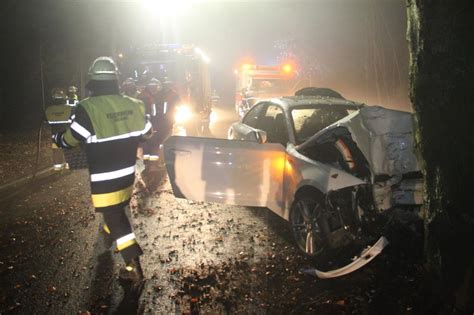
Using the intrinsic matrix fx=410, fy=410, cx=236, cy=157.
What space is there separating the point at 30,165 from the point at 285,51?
32.3 m

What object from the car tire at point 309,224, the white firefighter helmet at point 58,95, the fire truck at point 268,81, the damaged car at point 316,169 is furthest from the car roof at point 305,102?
the fire truck at point 268,81

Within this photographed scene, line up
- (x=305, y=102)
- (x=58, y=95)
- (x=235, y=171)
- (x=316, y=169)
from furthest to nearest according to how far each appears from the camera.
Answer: (x=58, y=95) → (x=305, y=102) → (x=235, y=171) → (x=316, y=169)

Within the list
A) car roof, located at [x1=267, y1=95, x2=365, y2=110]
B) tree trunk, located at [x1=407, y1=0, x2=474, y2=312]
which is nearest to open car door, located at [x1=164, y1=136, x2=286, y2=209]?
car roof, located at [x1=267, y1=95, x2=365, y2=110]

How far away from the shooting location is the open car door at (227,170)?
4.94 meters

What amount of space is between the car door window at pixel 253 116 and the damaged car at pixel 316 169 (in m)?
0.43

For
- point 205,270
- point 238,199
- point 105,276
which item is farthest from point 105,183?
point 238,199

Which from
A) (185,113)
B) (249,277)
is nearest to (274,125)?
(249,277)

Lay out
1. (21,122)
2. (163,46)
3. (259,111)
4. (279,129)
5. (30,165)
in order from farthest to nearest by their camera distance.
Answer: (21,122) < (163,46) < (30,165) < (259,111) < (279,129)

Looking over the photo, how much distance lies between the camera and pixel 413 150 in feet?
12.1

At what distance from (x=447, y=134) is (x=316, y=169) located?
145cm

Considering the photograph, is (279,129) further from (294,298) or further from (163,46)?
(163,46)

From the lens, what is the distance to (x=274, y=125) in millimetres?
5965

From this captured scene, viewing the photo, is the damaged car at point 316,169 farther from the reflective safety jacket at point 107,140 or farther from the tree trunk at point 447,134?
the reflective safety jacket at point 107,140

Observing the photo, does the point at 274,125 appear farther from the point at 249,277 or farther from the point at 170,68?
the point at 170,68
